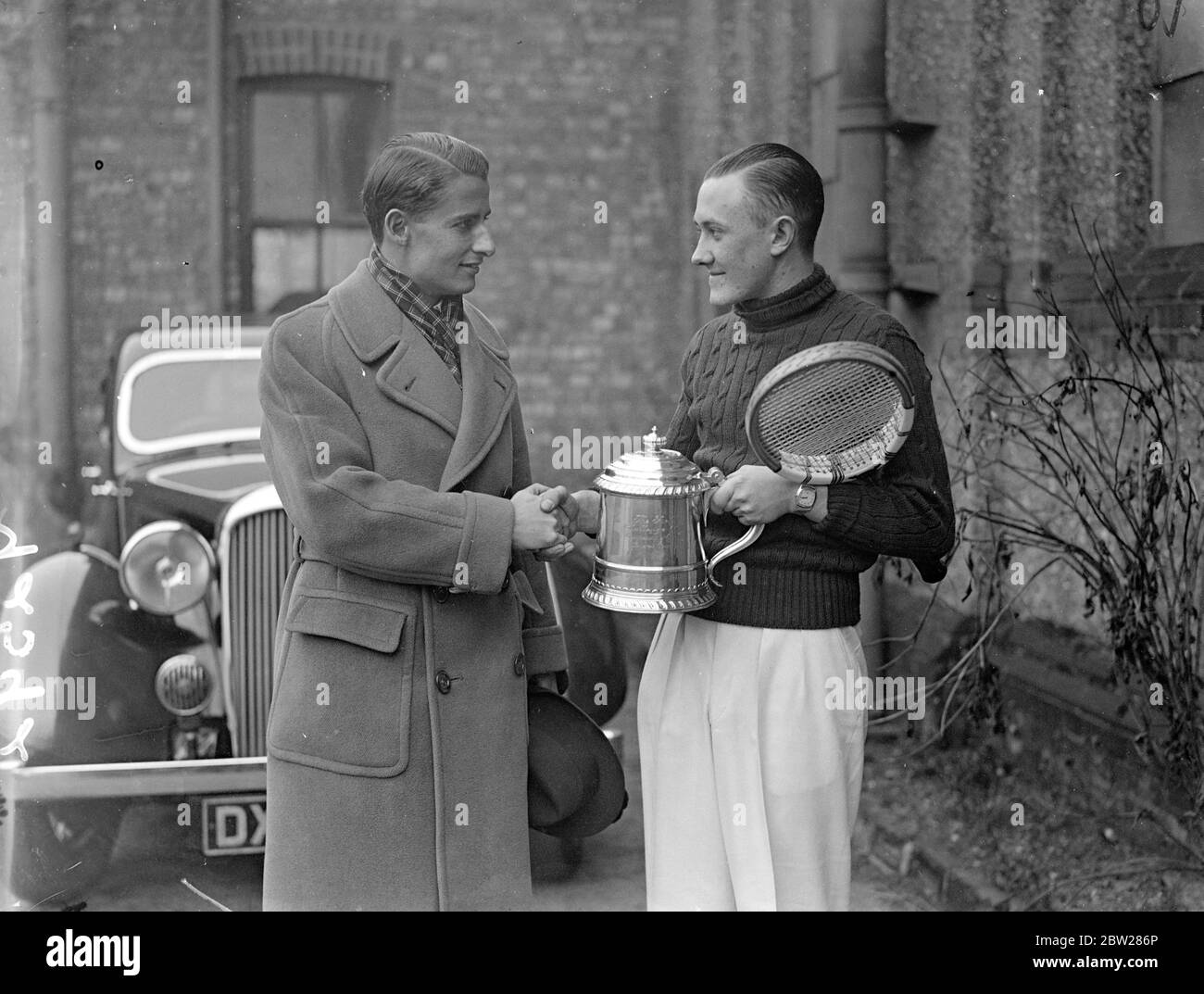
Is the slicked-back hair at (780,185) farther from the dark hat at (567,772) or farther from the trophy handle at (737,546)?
the dark hat at (567,772)

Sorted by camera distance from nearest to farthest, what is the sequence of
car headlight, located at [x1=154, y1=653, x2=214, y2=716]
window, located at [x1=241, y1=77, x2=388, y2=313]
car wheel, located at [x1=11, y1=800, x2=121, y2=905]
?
car wheel, located at [x1=11, y1=800, x2=121, y2=905] < car headlight, located at [x1=154, y1=653, x2=214, y2=716] < window, located at [x1=241, y1=77, x2=388, y2=313]

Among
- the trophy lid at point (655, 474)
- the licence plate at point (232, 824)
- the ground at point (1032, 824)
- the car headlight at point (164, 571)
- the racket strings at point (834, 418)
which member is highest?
the racket strings at point (834, 418)

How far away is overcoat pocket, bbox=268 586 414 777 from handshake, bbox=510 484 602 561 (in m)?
0.28

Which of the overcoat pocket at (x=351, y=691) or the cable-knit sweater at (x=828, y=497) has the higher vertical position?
the cable-knit sweater at (x=828, y=497)

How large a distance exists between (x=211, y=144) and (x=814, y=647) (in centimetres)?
224

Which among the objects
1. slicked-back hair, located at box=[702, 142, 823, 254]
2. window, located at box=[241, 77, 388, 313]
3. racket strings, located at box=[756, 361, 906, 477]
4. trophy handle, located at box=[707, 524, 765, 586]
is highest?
window, located at box=[241, 77, 388, 313]

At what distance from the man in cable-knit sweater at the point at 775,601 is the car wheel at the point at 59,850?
1568mm

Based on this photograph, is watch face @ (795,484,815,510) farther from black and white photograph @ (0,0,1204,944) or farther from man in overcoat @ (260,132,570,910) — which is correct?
man in overcoat @ (260,132,570,910)

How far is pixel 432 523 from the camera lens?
2639 mm

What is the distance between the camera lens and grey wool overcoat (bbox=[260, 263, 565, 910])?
104 inches

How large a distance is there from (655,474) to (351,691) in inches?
28.0

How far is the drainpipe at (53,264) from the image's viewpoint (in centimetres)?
379

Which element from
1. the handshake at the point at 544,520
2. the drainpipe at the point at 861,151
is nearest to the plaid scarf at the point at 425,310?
the handshake at the point at 544,520

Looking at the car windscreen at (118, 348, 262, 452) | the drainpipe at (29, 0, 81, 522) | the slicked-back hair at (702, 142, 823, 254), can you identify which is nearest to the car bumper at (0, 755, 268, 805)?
the drainpipe at (29, 0, 81, 522)
